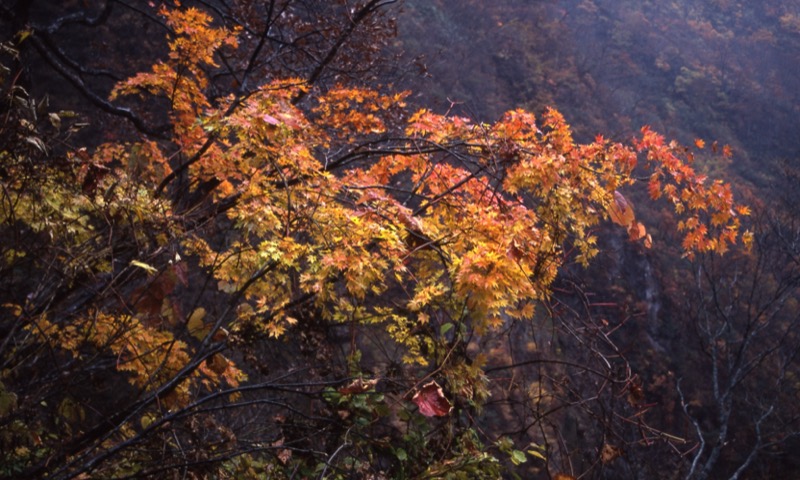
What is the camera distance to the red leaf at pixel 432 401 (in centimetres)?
232

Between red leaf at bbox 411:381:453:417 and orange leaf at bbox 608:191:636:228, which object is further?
orange leaf at bbox 608:191:636:228

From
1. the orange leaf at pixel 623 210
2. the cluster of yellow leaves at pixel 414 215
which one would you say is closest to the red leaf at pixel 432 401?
the cluster of yellow leaves at pixel 414 215

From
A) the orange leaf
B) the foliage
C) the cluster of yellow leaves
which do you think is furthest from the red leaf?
the orange leaf

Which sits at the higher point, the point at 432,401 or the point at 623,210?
the point at 623,210

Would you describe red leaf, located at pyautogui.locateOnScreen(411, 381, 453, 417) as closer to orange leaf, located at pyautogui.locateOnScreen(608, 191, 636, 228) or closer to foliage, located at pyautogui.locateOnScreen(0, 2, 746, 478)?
foliage, located at pyautogui.locateOnScreen(0, 2, 746, 478)

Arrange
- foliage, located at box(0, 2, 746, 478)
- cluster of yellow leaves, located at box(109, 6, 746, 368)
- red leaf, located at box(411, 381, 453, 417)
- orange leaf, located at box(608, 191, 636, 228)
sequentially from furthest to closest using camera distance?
orange leaf, located at box(608, 191, 636, 228)
cluster of yellow leaves, located at box(109, 6, 746, 368)
foliage, located at box(0, 2, 746, 478)
red leaf, located at box(411, 381, 453, 417)

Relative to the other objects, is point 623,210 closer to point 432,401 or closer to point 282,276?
point 432,401

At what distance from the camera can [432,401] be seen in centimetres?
236

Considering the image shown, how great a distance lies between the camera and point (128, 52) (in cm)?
1192

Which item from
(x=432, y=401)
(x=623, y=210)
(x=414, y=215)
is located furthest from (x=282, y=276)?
(x=623, y=210)

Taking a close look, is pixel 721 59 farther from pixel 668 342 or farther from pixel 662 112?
pixel 668 342

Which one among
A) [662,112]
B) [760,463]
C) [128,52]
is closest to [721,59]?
[662,112]

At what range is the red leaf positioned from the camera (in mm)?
2322

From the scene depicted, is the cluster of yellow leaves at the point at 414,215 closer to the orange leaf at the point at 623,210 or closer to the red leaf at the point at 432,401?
the orange leaf at the point at 623,210
